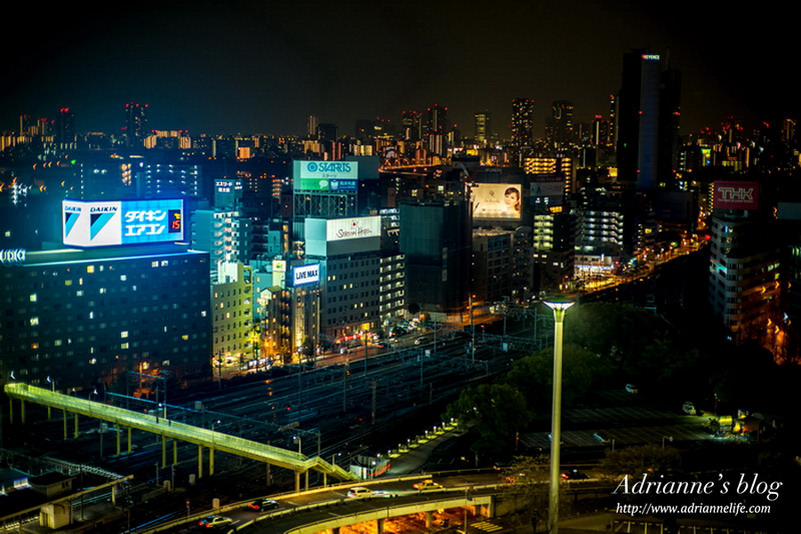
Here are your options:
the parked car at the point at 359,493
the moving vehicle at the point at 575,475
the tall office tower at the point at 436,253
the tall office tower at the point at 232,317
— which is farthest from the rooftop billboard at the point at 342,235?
the moving vehicle at the point at 575,475

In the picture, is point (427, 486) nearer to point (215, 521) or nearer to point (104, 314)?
point (215, 521)

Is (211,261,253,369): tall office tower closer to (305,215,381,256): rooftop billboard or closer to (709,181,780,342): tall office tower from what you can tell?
(305,215,381,256): rooftop billboard

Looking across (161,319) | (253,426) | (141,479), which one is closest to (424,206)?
(161,319)

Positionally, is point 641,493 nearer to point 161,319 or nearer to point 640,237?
point 161,319

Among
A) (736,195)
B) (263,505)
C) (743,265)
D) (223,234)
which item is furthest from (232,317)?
(736,195)

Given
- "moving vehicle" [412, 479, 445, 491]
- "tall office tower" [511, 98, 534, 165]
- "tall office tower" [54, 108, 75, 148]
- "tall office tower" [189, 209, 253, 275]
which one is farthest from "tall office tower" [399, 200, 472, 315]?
"tall office tower" [511, 98, 534, 165]

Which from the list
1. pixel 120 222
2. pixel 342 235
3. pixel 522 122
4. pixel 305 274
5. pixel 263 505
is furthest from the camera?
pixel 522 122
